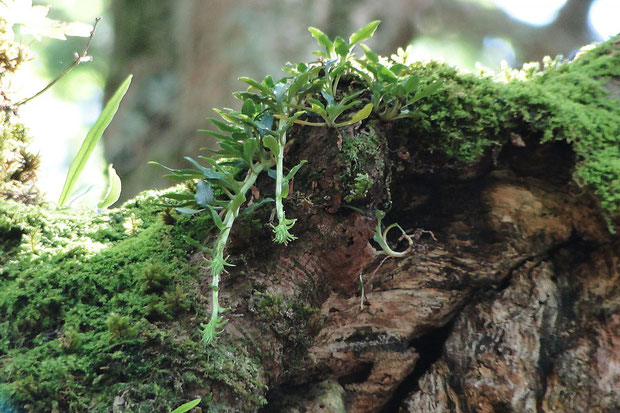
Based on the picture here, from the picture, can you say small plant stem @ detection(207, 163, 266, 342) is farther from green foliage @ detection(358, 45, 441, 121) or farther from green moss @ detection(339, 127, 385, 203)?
green foliage @ detection(358, 45, 441, 121)

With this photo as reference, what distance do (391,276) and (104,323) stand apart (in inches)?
39.8

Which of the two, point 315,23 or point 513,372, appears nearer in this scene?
point 513,372

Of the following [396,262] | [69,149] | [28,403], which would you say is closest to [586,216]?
[396,262]

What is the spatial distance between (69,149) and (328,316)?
893 centimetres

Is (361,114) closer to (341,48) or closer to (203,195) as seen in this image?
(341,48)

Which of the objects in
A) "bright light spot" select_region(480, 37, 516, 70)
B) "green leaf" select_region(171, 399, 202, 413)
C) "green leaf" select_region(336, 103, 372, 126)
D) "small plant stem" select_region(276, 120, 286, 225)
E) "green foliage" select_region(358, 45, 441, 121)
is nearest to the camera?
"green leaf" select_region(171, 399, 202, 413)

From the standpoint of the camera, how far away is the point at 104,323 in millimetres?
1362

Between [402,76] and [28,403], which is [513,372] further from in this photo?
[28,403]

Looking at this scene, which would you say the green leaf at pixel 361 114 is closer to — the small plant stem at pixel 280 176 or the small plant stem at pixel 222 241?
the small plant stem at pixel 280 176

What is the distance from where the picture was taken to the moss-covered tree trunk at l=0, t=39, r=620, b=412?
1.37 m

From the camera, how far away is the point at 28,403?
46.0 inches

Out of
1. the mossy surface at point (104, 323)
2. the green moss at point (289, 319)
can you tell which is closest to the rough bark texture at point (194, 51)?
the mossy surface at point (104, 323)

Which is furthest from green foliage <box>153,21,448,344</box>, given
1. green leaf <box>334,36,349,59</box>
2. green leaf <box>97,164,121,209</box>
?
green leaf <box>97,164,121,209</box>

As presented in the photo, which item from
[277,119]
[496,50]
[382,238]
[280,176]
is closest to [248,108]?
[277,119]
